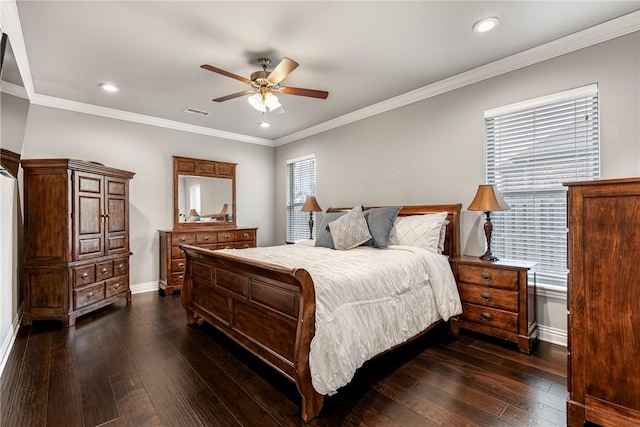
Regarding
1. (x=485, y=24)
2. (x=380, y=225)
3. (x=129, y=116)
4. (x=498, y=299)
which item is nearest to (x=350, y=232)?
(x=380, y=225)

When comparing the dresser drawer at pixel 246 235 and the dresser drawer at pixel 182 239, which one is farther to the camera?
the dresser drawer at pixel 246 235

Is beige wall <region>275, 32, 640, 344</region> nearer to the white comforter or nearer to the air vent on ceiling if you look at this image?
the white comforter

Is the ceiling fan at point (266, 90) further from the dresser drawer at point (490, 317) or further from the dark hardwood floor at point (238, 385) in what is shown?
the dresser drawer at point (490, 317)

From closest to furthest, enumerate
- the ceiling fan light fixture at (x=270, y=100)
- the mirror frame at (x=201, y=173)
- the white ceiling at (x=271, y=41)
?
the white ceiling at (x=271, y=41), the ceiling fan light fixture at (x=270, y=100), the mirror frame at (x=201, y=173)

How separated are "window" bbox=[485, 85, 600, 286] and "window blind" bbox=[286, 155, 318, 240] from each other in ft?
9.74

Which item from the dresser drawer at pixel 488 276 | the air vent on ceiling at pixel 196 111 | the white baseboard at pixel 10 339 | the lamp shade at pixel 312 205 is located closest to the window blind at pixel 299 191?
the lamp shade at pixel 312 205

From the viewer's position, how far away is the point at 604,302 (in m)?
1.56

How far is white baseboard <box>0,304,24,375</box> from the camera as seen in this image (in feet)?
7.66

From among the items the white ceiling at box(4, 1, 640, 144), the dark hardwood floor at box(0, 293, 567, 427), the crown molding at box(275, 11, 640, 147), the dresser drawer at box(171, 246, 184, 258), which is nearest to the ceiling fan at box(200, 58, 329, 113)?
the white ceiling at box(4, 1, 640, 144)

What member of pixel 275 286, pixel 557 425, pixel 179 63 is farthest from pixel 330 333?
pixel 179 63

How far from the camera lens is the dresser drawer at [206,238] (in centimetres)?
457

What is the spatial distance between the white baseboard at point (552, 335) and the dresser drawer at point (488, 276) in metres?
0.58

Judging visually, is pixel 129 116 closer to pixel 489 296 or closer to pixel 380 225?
pixel 380 225

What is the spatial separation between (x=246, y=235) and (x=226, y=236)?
0.37 metres
